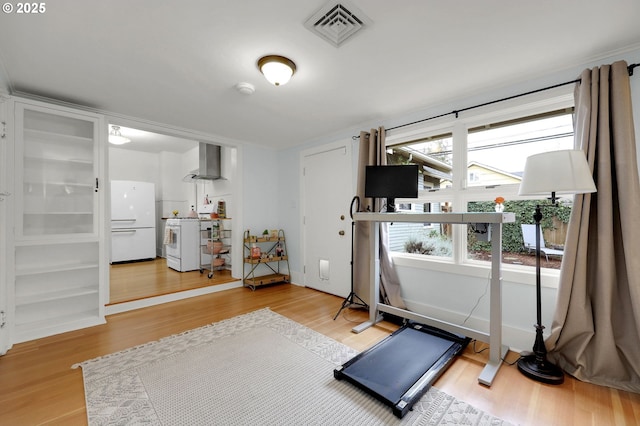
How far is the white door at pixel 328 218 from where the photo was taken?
3.81 meters

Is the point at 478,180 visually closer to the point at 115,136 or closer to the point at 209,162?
the point at 209,162

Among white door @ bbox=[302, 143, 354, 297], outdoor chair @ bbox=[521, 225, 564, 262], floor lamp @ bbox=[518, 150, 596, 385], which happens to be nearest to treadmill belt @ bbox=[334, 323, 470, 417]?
floor lamp @ bbox=[518, 150, 596, 385]

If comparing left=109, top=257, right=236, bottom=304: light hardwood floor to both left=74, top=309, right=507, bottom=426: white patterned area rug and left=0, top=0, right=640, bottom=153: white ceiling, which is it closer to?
left=74, top=309, right=507, bottom=426: white patterned area rug

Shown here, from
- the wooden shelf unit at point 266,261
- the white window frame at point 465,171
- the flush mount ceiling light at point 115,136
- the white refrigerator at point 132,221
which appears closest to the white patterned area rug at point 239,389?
the white window frame at point 465,171

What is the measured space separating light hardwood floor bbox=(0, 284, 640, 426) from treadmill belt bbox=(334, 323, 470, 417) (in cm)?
11

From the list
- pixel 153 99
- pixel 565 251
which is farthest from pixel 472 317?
pixel 153 99

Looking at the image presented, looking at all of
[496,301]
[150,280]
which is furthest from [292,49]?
[150,280]

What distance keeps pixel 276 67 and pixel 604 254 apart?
2736 millimetres

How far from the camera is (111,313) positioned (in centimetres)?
320

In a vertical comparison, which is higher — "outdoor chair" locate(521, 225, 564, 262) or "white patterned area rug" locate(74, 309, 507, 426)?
"outdoor chair" locate(521, 225, 564, 262)

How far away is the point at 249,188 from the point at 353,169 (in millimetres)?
1862

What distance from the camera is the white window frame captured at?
2305 mm

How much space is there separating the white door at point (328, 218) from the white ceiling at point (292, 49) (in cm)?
108

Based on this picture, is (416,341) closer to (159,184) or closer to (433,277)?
(433,277)
